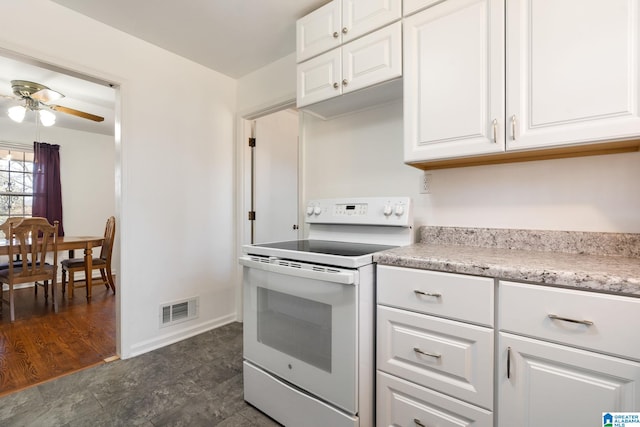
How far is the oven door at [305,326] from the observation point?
123 centimetres

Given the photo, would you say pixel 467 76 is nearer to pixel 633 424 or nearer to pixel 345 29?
pixel 345 29

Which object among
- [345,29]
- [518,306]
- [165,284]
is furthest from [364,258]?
[165,284]

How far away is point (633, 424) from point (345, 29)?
6.34 feet

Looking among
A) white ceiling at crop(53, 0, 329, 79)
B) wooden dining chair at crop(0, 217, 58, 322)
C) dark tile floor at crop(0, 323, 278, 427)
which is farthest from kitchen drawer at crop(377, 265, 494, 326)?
wooden dining chair at crop(0, 217, 58, 322)

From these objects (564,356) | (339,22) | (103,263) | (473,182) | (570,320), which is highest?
(339,22)

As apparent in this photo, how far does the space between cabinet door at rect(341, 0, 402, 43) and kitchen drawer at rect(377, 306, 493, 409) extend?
140 centimetres

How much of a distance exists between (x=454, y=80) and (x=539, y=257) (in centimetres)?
83

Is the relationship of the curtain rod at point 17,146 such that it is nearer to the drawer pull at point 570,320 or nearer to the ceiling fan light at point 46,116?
the ceiling fan light at point 46,116

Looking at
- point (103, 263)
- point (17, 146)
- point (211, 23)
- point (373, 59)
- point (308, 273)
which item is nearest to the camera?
point (308, 273)

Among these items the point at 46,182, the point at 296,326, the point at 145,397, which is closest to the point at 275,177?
the point at 296,326

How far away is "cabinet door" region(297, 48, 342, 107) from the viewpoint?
1665 mm

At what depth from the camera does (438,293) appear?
1109 mm

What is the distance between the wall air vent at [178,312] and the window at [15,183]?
3.67 m

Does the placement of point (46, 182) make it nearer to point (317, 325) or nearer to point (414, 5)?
point (317, 325)
